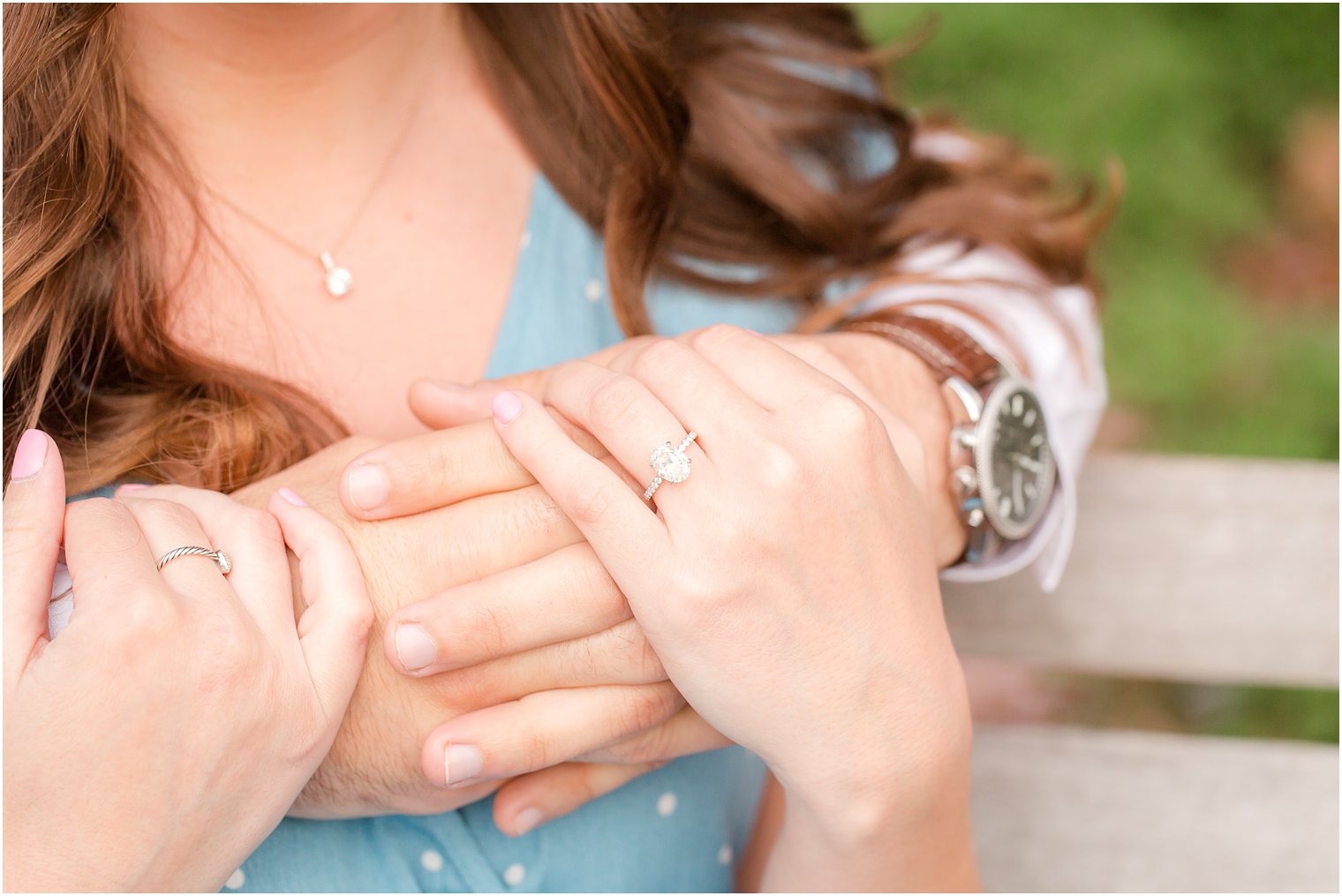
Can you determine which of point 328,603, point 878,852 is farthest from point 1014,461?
point 328,603

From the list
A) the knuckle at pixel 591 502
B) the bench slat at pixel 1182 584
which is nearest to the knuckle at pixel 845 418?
the knuckle at pixel 591 502

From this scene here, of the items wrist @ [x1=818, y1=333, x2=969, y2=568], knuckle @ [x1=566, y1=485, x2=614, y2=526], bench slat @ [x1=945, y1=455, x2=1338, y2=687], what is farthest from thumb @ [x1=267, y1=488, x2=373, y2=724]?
bench slat @ [x1=945, y1=455, x2=1338, y2=687]

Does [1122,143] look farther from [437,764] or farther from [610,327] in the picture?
[437,764]

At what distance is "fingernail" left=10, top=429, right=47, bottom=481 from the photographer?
3.22 ft

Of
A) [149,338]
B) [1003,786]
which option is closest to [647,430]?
[149,338]

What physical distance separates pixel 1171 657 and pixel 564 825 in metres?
1.08

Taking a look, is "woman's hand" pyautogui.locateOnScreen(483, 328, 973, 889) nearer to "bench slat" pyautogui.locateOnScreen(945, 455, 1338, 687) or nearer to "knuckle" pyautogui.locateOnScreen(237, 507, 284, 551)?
"knuckle" pyautogui.locateOnScreen(237, 507, 284, 551)

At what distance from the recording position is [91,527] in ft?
3.14

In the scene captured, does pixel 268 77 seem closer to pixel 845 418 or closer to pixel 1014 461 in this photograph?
pixel 845 418

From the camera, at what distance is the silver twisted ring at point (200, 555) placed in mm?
971

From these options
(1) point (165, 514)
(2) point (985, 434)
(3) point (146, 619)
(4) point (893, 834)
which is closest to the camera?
(3) point (146, 619)

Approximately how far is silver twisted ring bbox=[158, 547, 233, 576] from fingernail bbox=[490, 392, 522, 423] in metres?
0.28

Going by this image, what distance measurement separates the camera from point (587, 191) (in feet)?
5.01

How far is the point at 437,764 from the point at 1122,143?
2794 millimetres
